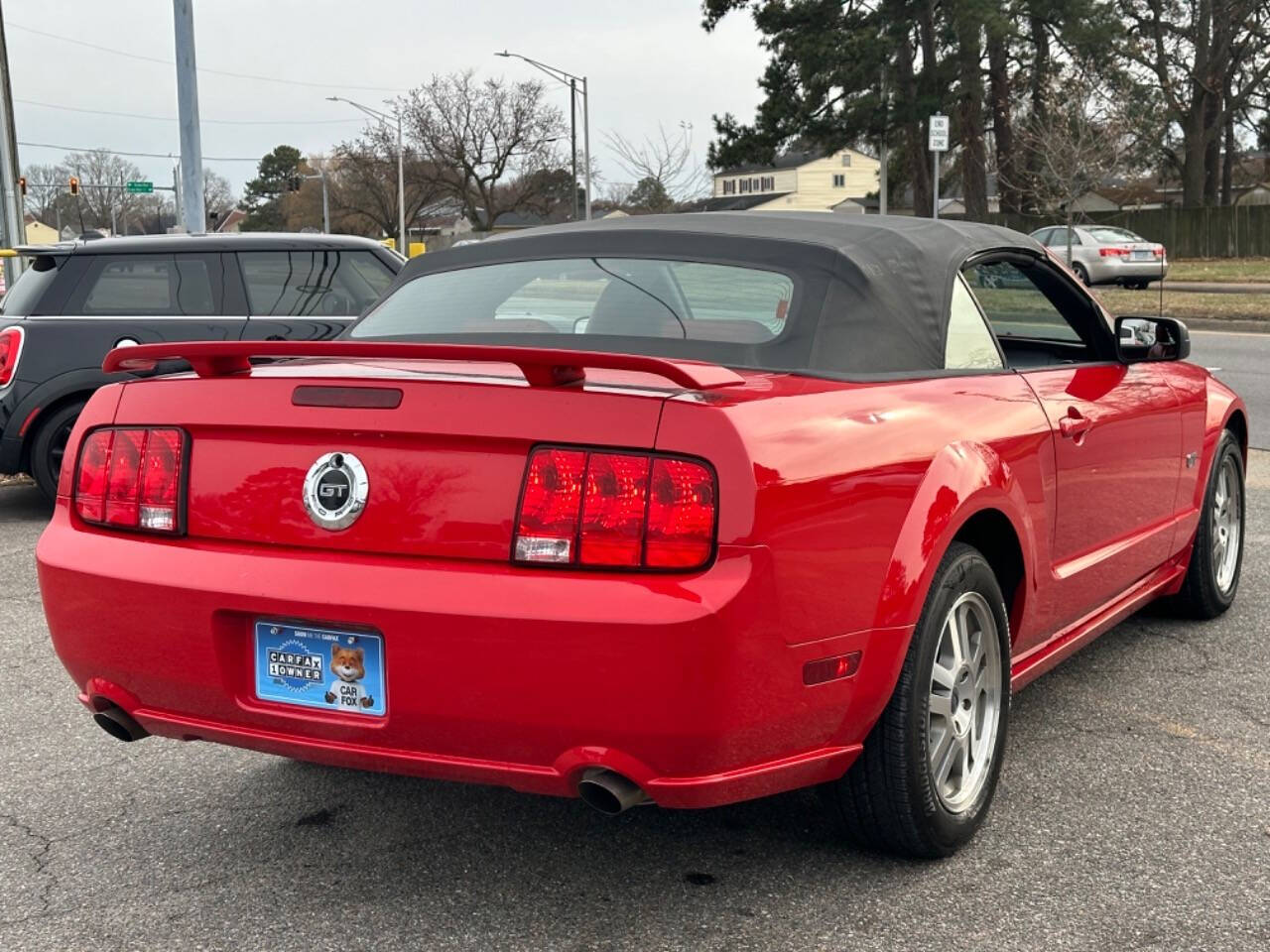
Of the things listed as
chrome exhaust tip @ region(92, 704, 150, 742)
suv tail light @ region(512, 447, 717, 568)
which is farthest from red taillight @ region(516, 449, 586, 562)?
chrome exhaust tip @ region(92, 704, 150, 742)

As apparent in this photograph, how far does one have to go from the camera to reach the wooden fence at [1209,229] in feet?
148

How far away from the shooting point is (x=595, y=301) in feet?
12.4

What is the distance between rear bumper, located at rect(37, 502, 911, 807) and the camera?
2.66m

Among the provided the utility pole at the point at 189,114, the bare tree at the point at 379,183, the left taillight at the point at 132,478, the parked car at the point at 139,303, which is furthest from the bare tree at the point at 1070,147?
the bare tree at the point at 379,183

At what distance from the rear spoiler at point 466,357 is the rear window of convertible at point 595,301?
22.9 inches

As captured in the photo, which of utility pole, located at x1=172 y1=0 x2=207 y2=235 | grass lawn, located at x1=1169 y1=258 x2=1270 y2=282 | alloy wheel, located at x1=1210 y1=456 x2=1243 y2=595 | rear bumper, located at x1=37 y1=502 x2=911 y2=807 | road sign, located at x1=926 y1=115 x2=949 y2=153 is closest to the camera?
rear bumper, located at x1=37 y1=502 x2=911 y2=807

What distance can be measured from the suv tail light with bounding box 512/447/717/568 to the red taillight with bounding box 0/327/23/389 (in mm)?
6521

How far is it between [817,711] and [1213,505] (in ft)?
9.96

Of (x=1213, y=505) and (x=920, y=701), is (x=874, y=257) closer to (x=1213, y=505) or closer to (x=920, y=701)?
(x=920, y=701)

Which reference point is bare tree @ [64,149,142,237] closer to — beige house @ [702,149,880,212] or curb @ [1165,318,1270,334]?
beige house @ [702,149,880,212]

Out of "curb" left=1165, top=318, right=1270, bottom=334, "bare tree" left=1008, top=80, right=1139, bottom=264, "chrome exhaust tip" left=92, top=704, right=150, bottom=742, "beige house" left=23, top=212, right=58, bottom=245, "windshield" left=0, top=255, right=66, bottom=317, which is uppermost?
"beige house" left=23, top=212, right=58, bottom=245

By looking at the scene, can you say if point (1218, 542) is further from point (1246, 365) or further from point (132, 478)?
point (1246, 365)

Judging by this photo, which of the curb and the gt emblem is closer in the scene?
the gt emblem

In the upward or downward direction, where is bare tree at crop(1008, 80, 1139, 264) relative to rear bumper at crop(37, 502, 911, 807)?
upward
